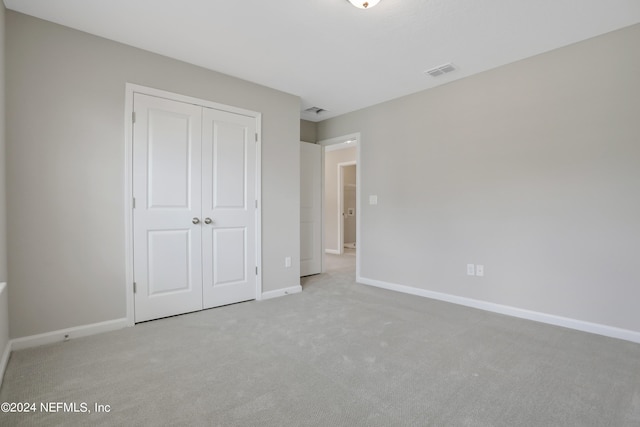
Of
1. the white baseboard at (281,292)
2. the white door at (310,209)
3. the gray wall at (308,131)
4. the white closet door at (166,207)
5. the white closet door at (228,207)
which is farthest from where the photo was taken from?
the gray wall at (308,131)

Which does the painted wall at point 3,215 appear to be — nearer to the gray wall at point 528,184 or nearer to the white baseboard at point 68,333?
the white baseboard at point 68,333

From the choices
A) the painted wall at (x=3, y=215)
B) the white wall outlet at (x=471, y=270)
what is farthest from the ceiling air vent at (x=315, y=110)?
the painted wall at (x=3, y=215)

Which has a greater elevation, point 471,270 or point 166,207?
point 166,207

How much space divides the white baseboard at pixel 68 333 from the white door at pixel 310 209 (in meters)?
2.62

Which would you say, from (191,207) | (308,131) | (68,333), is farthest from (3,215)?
(308,131)

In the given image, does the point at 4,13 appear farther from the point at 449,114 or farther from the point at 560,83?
the point at 560,83

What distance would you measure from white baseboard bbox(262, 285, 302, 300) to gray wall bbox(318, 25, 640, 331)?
1.24 meters

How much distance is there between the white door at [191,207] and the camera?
9.42 feet

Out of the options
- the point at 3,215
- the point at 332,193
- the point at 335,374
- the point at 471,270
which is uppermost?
the point at 332,193

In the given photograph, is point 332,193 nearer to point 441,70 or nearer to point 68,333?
point 441,70

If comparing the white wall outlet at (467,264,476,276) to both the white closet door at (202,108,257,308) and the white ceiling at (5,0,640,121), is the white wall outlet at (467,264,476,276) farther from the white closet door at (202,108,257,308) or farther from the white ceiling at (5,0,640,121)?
the white closet door at (202,108,257,308)

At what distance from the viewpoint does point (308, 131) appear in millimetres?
5168

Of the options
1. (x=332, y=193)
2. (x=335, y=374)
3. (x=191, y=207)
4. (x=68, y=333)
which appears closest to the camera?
(x=335, y=374)

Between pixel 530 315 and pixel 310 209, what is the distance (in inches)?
124
